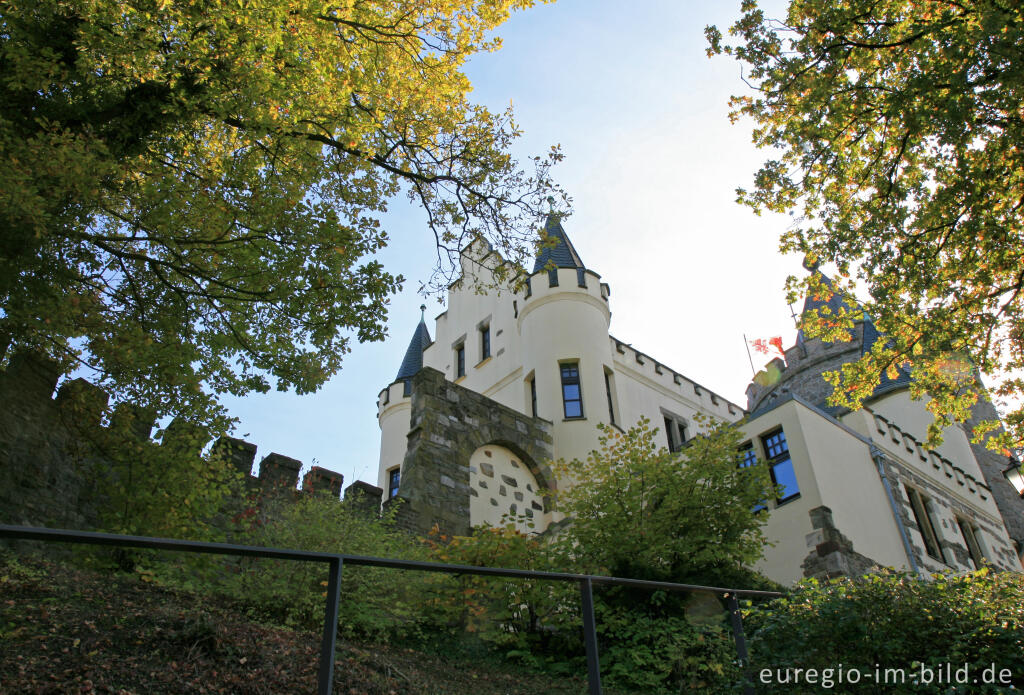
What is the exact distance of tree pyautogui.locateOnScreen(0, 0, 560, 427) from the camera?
6.70 meters

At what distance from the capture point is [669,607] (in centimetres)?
818

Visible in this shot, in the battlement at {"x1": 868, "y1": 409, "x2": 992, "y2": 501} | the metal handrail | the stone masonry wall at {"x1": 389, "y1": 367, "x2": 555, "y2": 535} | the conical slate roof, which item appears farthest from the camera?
the conical slate roof

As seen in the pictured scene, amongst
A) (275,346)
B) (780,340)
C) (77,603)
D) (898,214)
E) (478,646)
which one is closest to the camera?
(77,603)

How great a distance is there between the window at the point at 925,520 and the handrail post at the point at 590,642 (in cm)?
1289

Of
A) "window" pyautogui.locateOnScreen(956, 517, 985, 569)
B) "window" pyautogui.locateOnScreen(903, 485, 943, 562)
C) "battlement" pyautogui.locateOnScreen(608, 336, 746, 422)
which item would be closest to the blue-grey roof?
"battlement" pyautogui.locateOnScreen(608, 336, 746, 422)

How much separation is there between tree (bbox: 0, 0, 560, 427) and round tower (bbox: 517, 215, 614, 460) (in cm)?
803

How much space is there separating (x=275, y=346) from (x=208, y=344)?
76 cm

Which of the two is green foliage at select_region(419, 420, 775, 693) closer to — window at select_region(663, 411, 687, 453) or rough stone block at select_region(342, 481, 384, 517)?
rough stone block at select_region(342, 481, 384, 517)

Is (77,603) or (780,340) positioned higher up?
(780,340)

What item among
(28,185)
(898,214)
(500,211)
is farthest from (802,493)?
(28,185)

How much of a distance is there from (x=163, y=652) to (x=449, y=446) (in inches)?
374

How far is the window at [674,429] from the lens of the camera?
22505 mm

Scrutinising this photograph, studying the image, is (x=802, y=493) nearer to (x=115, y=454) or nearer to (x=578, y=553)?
(x=578, y=553)

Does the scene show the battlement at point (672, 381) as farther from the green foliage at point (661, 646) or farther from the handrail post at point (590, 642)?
→ the handrail post at point (590, 642)
